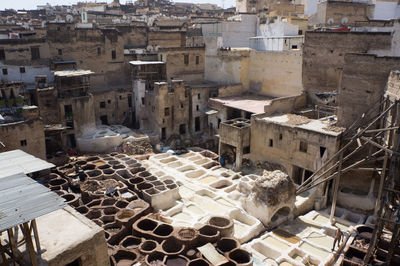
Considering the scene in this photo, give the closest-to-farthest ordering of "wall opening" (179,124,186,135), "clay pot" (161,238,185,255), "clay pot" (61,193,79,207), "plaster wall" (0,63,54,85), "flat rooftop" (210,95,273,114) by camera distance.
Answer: "clay pot" (161,238,185,255)
"clay pot" (61,193,79,207)
"flat rooftop" (210,95,273,114)
"plaster wall" (0,63,54,85)
"wall opening" (179,124,186,135)

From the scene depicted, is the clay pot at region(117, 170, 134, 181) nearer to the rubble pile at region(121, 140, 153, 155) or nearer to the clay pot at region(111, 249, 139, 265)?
the rubble pile at region(121, 140, 153, 155)

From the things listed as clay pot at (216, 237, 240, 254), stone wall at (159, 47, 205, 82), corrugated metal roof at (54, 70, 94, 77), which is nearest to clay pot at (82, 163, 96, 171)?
corrugated metal roof at (54, 70, 94, 77)

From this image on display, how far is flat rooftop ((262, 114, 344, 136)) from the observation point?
23484 mm

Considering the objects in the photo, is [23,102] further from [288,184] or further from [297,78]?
[297,78]

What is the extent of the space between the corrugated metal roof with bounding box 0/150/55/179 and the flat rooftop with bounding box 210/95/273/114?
61.1ft

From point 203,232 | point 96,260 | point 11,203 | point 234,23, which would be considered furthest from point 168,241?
point 234,23

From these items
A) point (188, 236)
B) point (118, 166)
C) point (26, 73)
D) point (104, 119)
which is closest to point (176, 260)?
point (188, 236)

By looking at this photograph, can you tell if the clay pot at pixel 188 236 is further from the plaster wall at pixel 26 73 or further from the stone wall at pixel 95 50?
the stone wall at pixel 95 50

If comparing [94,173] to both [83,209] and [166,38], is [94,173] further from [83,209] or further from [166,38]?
[166,38]

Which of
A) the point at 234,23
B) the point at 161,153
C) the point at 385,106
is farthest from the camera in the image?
the point at 234,23

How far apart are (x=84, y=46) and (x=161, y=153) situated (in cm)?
1498

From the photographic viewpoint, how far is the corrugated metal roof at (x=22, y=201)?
1011cm

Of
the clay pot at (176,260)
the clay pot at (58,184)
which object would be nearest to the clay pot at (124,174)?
the clay pot at (58,184)

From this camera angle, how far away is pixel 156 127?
112 ft
